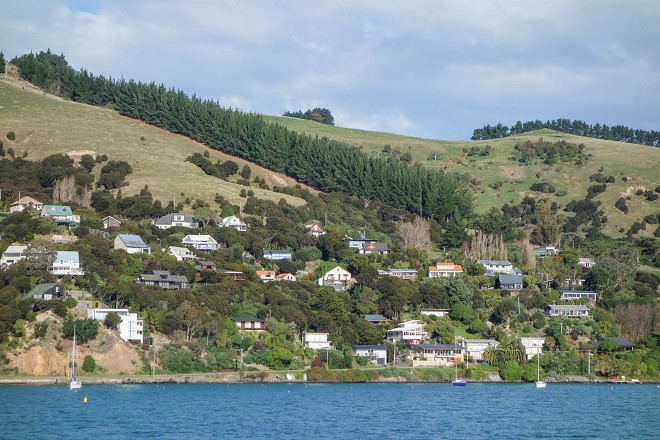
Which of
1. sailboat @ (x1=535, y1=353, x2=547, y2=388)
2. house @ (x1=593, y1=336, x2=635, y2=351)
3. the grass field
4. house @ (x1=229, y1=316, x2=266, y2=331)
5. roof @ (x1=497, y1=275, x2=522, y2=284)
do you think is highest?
the grass field

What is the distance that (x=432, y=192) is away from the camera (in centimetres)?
16888

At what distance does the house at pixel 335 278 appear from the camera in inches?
5108

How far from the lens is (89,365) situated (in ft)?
313

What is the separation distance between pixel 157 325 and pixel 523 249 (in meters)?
67.9

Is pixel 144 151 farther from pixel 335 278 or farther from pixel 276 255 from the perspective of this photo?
pixel 335 278

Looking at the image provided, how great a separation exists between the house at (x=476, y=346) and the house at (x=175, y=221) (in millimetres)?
49310

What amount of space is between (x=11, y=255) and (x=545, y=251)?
84.6 metres

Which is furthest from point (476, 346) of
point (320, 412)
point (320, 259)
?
point (320, 412)

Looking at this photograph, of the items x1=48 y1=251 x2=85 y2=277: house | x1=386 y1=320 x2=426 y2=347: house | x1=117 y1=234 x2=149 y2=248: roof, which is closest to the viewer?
x1=48 y1=251 x2=85 y2=277: house

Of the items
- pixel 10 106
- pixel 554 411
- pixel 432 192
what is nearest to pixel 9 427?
pixel 554 411

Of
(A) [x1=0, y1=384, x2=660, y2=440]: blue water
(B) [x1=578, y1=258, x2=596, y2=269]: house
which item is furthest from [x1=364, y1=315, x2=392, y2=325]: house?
(B) [x1=578, y1=258, x2=596, y2=269]: house

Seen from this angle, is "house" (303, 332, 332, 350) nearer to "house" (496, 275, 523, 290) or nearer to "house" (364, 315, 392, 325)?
"house" (364, 315, 392, 325)

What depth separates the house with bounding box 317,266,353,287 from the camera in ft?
426

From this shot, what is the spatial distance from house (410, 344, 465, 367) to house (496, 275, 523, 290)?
20686mm
